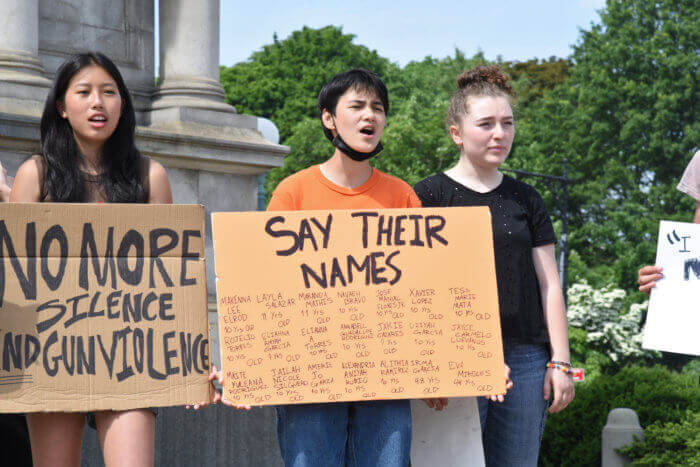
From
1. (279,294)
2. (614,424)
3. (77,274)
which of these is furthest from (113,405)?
(614,424)

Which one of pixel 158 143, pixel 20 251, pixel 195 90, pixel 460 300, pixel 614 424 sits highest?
pixel 195 90

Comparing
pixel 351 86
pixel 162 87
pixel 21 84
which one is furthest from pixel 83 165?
pixel 162 87

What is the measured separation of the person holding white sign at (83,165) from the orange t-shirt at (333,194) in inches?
19.4

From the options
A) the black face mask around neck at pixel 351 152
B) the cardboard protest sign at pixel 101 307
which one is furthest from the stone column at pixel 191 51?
the cardboard protest sign at pixel 101 307

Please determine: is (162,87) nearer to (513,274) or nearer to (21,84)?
(21,84)

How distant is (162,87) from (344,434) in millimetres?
5851

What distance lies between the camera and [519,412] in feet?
12.2

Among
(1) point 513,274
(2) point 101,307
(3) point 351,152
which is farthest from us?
(1) point 513,274

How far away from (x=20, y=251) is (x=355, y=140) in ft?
4.12

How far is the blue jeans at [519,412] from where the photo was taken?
3717mm

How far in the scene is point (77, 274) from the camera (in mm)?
3344

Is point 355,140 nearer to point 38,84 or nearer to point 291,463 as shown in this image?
point 291,463

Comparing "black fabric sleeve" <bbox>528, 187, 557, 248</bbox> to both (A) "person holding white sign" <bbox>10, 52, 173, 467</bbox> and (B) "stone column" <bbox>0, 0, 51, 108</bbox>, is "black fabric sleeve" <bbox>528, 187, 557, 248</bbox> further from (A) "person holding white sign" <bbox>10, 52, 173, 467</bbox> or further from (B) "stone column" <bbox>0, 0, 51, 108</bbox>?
(B) "stone column" <bbox>0, 0, 51, 108</bbox>

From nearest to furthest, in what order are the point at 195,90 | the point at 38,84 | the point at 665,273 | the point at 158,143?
the point at 665,273 → the point at 38,84 → the point at 158,143 → the point at 195,90
